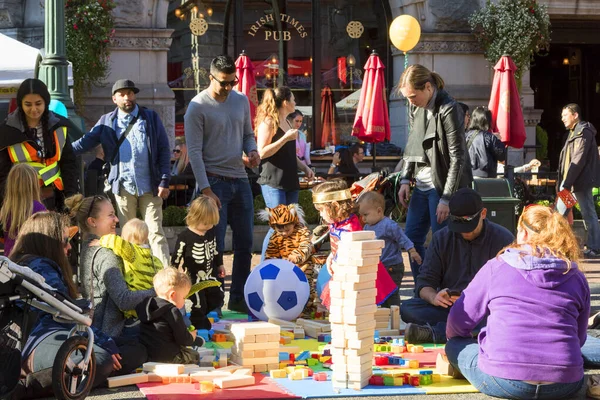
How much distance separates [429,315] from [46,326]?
2.92 meters

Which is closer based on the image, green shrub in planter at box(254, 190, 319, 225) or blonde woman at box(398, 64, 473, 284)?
blonde woman at box(398, 64, 473, 284)

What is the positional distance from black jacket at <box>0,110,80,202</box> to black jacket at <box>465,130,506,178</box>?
15.9ft

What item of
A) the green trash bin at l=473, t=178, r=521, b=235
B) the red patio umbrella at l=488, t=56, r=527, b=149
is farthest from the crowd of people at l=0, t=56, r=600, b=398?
the red patio umbrella at l=488, t=56, r=527, b=149

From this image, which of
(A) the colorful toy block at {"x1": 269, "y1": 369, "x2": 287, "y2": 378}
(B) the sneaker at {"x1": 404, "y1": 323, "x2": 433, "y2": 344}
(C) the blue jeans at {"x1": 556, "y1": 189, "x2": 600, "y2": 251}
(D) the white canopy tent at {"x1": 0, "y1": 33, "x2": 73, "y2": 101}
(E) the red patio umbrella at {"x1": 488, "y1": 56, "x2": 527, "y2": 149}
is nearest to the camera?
(A) the colorful toy block at {"x1": 269, "y1": 369, "x2": 287, "y2": 378}

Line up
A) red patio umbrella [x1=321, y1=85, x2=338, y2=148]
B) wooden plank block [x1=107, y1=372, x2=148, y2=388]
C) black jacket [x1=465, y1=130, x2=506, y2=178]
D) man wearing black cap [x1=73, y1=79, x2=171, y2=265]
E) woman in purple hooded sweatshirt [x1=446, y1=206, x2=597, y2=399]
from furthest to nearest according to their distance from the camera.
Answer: red patio umbrella [x1=321, y1=85, x2=338, y2=148]
black jacket [x1=465, y1=130, x2=506, y2=178]
man wearing black cap [x1=73, y1=79, x2=171, y2=265]
wooden plank block [x1=107, y1=372, x2=148, y2=388]
woman in purple hooded sweatshirt [x1=446, y1=206, x2=597, y2=399]

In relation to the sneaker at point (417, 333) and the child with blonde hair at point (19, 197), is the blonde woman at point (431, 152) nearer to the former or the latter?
the sneaker at point (417, 333)

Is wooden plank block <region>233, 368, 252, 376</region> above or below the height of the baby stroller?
below

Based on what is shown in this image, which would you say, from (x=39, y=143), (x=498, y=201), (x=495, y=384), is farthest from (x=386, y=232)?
(x=495, y=384)

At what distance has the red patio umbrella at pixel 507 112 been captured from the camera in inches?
627

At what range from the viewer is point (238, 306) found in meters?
9.66

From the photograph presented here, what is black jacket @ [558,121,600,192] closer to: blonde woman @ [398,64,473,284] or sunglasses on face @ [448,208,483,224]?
blonde woman @ [398,64,473,284]

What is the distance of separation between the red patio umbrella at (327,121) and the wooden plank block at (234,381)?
13360mm

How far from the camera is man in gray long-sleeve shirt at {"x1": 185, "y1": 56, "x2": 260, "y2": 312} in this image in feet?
30.5

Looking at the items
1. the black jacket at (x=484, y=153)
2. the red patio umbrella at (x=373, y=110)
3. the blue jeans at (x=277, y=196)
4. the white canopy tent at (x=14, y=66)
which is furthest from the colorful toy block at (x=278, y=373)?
the red patio umbrella at (x=373, y=110)
